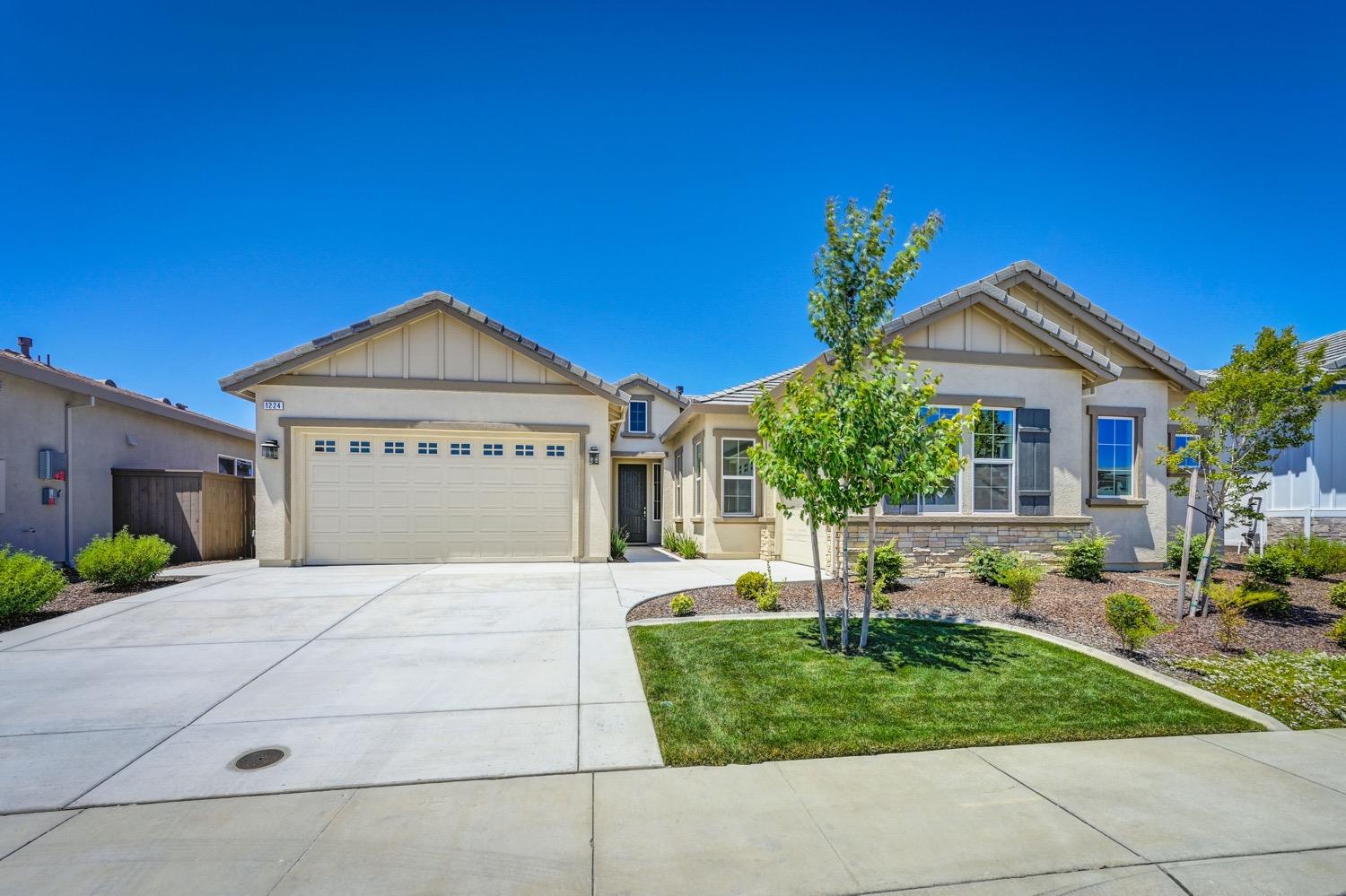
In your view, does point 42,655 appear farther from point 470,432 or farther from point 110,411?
point 110,411

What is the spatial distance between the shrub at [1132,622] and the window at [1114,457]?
642 cm

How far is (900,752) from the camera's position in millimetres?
4062

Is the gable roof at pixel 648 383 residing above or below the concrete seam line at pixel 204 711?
above

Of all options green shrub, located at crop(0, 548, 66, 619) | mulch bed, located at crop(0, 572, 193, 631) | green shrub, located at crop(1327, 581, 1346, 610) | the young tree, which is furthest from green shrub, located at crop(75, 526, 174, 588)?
green shrub, located at crop(1327, 581, 1346, 610)

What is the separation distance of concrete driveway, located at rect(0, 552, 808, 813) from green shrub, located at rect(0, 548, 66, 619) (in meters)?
0.35

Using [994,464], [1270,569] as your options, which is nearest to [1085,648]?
[1270,569]

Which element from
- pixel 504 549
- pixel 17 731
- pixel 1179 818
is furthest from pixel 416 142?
pixel 1179 818

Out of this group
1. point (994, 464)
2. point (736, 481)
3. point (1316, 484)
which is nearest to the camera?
point (994, 464)

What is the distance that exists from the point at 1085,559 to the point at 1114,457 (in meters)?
3.35

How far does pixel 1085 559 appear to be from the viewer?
9.94 m

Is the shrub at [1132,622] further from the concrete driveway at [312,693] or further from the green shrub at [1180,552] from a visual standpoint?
the concrete driveway at [312,693]

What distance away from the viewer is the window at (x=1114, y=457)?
39.3 ft

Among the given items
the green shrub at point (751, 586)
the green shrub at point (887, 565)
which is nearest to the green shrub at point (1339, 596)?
the green shrub at point (887, 565)

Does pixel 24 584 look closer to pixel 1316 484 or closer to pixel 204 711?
pixel 204 711
